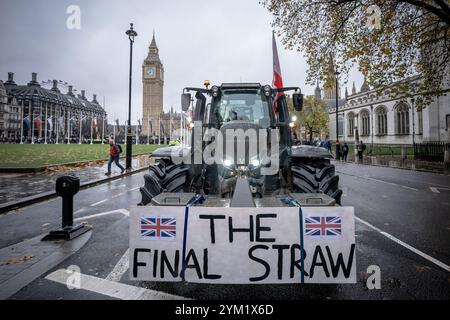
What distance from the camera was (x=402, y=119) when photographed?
→ 5097 centimetres

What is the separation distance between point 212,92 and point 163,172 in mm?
1791

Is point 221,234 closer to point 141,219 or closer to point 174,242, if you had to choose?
point 174,242

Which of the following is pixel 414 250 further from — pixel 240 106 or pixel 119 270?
pixel 119 270

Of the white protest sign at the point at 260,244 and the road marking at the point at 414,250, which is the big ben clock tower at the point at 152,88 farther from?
the white protest sign at the point at 260,244

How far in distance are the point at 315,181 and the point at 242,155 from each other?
1.37m

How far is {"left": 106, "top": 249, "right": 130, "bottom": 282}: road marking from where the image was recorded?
329cm

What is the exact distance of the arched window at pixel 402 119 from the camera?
163ft

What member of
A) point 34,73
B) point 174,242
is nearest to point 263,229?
point 174,242

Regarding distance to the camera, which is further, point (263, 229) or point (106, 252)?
point (106, 252)

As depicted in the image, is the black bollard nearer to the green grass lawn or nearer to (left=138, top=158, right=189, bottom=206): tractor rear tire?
(left=138, top=158, right=189, bottom=206): tractor rear tire

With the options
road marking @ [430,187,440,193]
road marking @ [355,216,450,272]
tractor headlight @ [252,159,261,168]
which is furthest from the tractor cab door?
road marking @ [430,187,440,193]

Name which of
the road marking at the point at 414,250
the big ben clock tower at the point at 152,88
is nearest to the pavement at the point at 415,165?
the road marking at the point at 414,250
